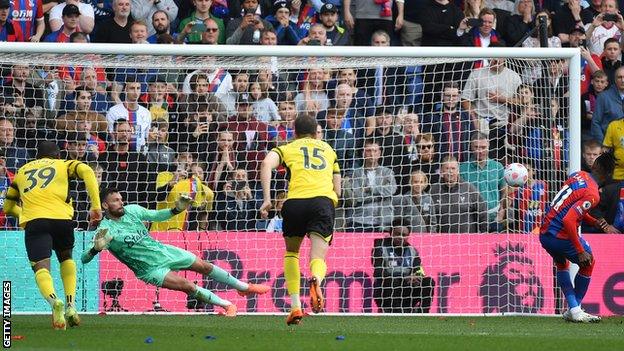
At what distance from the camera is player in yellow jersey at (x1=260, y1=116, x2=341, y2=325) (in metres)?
12.9

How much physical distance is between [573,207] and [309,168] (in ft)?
9.80

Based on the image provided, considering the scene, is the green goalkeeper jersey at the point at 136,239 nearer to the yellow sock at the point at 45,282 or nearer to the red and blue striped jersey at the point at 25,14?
the yellow sock at the point at 45,282

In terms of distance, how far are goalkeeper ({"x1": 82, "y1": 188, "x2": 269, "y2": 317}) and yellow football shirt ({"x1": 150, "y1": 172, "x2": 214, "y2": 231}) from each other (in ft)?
5.78

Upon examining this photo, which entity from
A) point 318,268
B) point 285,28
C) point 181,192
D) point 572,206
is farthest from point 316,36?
point 318,268

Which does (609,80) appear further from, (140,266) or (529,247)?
(140,266)

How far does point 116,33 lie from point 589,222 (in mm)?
7541

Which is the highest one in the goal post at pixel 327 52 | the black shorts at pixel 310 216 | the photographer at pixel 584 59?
the photographer at pixel 584 59

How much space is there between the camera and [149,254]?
14.5 metres

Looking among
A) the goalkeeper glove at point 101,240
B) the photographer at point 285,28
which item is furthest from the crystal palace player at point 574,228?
the photographer at point 285,28

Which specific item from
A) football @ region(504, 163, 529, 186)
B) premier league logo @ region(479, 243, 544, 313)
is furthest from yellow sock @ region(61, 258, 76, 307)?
premier league logo @ region(479, 243, 544, 313)

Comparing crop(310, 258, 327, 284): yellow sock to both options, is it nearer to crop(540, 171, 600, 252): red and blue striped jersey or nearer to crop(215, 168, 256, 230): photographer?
crop(540, 171, 600, 252): red and blue striped jersey

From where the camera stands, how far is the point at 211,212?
54.3 ft

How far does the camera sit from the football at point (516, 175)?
14766 mm

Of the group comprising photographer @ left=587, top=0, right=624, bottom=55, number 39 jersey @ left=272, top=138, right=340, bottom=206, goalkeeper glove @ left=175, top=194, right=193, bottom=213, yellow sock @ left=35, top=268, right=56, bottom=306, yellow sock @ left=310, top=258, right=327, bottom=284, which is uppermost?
photographer @ left=587, top=0, right=624, bottom=55
